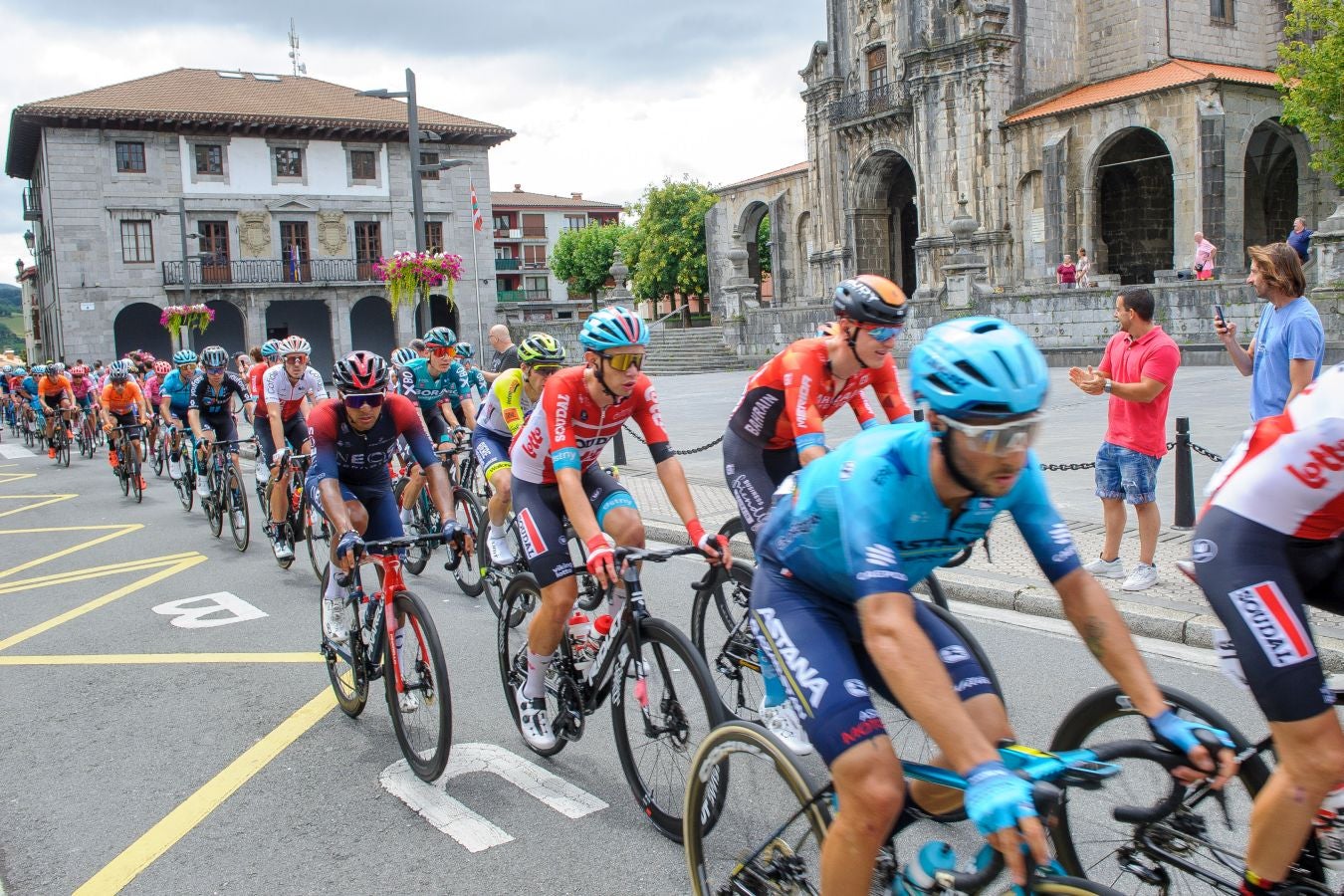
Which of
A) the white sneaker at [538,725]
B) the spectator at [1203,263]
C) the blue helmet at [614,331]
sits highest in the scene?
the spectator at [1203,263]

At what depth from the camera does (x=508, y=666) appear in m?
5.16

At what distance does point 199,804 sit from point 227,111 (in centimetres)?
5272

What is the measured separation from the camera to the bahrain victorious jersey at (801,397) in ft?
17.1

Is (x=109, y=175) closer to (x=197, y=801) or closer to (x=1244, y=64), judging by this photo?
(x=1244, y=64)

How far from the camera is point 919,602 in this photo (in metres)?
3.03

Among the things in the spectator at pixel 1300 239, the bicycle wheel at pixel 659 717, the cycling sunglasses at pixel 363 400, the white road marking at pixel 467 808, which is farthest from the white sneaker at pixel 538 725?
the spectator at pixel 1300 239

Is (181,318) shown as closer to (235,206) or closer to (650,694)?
(235,206)

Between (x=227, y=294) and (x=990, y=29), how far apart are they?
3439 centimetres

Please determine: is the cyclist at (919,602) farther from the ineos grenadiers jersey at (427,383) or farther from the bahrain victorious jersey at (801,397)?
the ineos grenadiers jersey at (427,383)

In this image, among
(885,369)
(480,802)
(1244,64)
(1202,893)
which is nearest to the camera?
(1202,893)

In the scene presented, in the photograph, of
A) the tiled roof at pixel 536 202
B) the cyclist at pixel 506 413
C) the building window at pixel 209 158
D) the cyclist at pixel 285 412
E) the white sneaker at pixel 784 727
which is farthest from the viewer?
the tiled roof at pixel 536 202

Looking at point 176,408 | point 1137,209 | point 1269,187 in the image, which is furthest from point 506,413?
point 1269,187

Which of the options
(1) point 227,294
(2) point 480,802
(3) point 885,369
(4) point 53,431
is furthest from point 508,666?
(1) point 227,294

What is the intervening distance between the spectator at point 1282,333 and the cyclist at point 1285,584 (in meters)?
3.56
